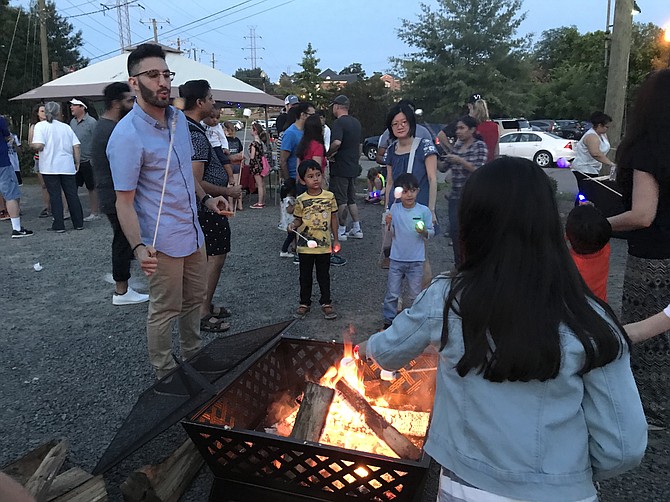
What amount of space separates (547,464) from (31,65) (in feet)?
111

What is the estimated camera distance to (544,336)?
1362 millimetres

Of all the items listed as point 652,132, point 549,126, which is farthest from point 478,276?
point 549,126

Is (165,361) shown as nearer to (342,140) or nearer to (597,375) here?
(597,375)

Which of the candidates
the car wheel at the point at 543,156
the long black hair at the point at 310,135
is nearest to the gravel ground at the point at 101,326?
the long black hair at the point at 310,135

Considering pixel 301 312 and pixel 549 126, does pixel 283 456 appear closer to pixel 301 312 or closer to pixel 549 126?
pixel 301 312

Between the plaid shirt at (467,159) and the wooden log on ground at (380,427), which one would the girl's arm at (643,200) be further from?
the plaid shirt at (467,159)

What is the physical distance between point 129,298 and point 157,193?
110 inches

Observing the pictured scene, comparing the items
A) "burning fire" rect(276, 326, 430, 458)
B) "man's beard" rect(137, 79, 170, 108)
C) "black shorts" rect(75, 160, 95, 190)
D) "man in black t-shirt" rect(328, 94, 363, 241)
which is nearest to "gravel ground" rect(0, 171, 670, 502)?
"burning fire" rect(276, 326, 430, 458)

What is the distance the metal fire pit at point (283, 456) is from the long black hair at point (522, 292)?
964 mm

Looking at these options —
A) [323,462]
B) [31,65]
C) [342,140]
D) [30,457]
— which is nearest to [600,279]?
[323,462]

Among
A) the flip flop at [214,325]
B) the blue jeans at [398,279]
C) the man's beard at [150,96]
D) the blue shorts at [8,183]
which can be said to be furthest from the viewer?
the blue shorts at [8,183]

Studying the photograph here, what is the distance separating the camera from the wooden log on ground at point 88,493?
235cm

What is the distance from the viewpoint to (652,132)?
9.04 feet

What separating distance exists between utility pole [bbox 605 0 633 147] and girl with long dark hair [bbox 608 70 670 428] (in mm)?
6471
